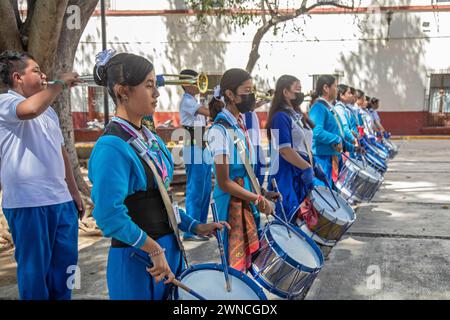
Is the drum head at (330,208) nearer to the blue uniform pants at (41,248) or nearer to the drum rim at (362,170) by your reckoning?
the drum rim at (362,170)

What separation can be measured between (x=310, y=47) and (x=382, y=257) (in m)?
14.6

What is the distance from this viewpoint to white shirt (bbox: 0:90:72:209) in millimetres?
2854

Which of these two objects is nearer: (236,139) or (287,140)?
(236,139)

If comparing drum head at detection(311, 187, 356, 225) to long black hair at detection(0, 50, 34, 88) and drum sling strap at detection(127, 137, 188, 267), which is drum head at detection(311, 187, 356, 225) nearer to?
drum sling strap at detection(127, 137, 188, 267)

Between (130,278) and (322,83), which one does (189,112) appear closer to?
(322,83)

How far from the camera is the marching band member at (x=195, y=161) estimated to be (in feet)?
17.0

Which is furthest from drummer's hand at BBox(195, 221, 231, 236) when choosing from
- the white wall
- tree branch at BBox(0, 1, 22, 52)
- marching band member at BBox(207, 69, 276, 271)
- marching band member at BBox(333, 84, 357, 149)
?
the white wall

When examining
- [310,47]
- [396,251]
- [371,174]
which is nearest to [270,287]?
[396,251]

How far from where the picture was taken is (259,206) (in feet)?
9.61

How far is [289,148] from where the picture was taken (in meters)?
3.93

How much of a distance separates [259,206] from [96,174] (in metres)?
1.32

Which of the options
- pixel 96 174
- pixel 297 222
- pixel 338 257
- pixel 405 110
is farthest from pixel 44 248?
pixel 405 110
